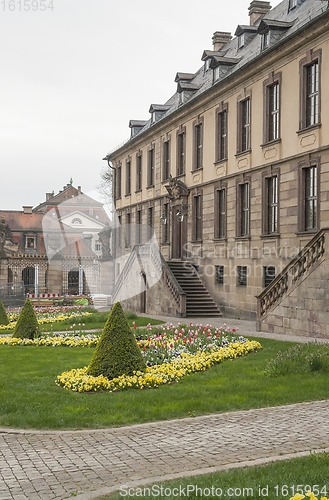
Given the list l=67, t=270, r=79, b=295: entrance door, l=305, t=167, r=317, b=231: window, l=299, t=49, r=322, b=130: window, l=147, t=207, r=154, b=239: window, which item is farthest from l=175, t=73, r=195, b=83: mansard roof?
l=67, t=270, r=79, b=295: entrance door

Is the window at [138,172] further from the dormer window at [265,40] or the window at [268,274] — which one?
the window at [268,274]

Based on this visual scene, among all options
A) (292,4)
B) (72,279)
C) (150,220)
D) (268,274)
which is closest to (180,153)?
(150,220)

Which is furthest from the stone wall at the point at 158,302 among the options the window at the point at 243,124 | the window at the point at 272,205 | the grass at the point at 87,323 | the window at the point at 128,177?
the window at the point at 128,177

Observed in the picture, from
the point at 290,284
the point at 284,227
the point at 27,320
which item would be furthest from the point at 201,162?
the point at 27,320

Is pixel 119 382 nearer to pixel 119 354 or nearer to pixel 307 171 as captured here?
pixel 119 354

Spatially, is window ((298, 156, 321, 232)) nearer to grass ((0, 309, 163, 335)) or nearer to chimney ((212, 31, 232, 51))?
grass ((0, 309, 163, 335))

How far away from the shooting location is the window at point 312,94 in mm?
20562

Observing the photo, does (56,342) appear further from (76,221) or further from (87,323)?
(76,221)

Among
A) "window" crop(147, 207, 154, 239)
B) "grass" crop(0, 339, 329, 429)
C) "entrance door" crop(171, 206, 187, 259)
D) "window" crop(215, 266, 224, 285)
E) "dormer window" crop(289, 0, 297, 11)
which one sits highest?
"dormer window" crop(289, 0, 297, 11)

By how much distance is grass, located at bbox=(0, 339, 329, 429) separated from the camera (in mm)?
8258

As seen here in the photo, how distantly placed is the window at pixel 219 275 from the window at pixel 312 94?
9168mm

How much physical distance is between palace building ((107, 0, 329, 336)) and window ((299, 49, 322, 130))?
0.13 ft

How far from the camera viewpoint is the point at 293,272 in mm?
17969

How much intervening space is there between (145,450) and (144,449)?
0.05 metres
